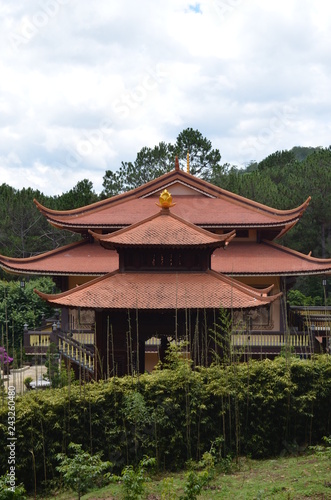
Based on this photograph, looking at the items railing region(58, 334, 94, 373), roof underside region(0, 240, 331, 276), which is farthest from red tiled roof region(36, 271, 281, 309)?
roof underside region(0, 240, 331, 276)

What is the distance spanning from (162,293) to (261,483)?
5.90m

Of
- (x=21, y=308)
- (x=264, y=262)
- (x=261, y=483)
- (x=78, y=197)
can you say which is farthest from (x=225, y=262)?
(x=78, y=197)

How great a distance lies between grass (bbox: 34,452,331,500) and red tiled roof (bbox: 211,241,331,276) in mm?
10181

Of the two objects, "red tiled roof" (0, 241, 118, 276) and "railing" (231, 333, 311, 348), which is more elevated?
"red tiled roof" (0, 241, 118, 276)

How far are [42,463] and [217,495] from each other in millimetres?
2880

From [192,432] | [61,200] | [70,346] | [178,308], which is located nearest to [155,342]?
[70,346]

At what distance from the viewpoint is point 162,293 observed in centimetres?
1320

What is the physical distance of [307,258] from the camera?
65.1 ft

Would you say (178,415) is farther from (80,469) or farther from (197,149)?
(197,149)

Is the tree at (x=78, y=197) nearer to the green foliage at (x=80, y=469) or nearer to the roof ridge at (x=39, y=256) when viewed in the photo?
the roof ridge at (x=39, y=256)

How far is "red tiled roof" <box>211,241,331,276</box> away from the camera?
62.7 ft

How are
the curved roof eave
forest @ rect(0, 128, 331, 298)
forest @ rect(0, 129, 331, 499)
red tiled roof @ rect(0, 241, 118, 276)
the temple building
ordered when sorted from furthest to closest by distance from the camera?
1. forest @ rect(0, 128, 331, 298)
2. the curved roof eave
3. red tiled roof @ rect(0, 241, 118, 276)
4. the temple building
5. forest @ rect(0, 129, 331, 499)

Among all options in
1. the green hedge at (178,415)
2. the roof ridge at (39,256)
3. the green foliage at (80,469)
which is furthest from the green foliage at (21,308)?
the green foliage at (80,469)

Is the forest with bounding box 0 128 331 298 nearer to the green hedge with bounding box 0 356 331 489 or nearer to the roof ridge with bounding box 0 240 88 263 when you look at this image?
the roof ridge with bounding box 0 240 88 263
